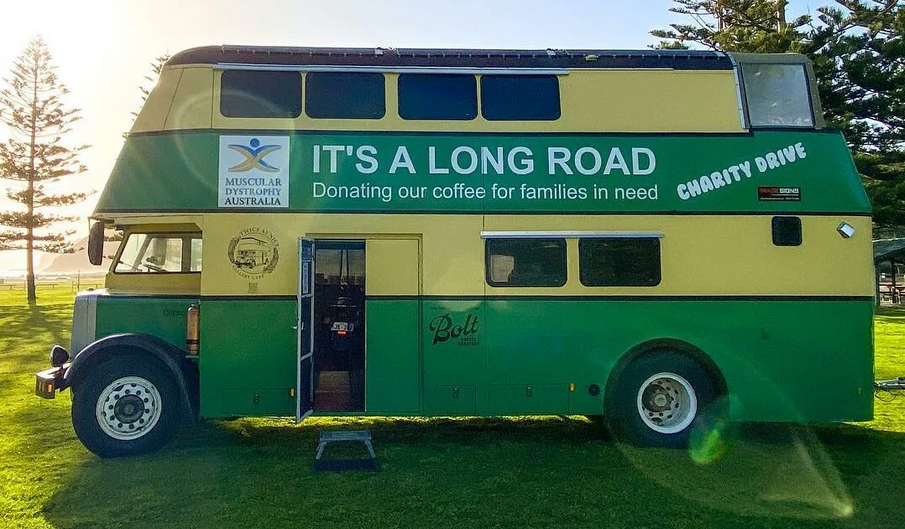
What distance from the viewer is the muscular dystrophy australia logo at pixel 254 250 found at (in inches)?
271

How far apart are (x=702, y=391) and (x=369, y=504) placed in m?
3.81

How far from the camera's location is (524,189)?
6.97 m

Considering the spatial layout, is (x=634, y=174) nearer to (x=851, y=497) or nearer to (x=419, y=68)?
(x=419, y=68)

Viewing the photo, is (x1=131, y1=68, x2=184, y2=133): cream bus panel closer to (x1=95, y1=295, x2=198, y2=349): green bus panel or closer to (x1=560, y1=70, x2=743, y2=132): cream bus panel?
(x1=95, y1=295, x2=198, y2=349): green bus panel

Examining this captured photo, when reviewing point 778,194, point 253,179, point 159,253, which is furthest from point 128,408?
point 778,194

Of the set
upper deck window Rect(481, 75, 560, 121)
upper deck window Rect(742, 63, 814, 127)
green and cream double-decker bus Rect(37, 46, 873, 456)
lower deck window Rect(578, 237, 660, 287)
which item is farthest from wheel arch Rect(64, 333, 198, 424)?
upper deck window Rect(742, 63, 814, 127)

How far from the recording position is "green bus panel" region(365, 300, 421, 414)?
22.8 ft

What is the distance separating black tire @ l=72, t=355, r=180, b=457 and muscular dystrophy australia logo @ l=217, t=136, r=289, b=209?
75.6 inches

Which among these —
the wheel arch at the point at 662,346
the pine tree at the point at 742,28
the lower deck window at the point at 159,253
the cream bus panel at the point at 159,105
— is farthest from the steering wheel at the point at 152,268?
the pine tree at the point at 742,28

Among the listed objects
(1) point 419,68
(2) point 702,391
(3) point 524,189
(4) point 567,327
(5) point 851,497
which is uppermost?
(1) point 419,68

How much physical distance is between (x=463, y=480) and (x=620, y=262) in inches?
111

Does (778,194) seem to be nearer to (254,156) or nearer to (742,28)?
(254,156)

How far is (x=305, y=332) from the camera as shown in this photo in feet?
22.8

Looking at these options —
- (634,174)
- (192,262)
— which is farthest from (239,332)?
(634,174)
